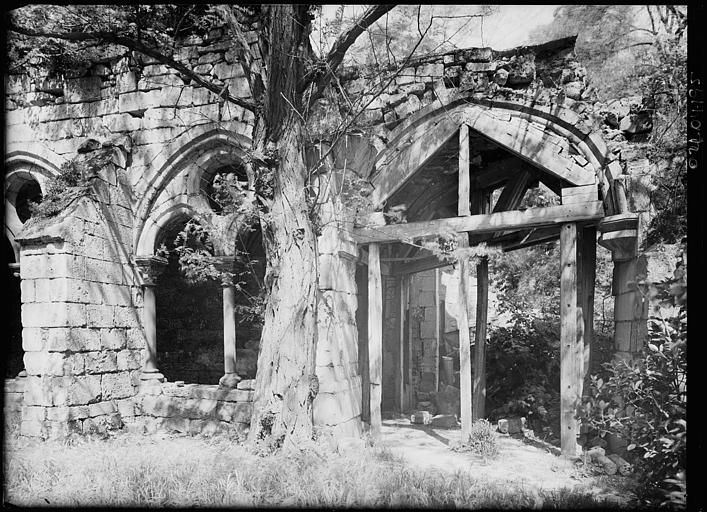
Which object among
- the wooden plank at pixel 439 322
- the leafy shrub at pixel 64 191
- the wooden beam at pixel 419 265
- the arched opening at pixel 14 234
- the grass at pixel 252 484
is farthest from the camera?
the wooden plank at pixel 439 322

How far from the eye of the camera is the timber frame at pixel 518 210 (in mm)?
5707

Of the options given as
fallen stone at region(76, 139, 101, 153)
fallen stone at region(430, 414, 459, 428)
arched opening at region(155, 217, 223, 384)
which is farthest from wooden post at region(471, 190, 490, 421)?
fallen stone at region(76, 139, 101, 153)

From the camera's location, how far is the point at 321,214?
6.21m

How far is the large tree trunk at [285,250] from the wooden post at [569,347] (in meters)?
2.69

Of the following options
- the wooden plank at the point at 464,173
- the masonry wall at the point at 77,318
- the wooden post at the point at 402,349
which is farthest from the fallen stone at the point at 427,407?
the masonry wall at the point at 77,318

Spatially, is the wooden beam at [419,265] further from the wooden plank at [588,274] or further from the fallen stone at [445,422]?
the fallen stone at [445,422]

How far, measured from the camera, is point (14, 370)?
980 centimetres

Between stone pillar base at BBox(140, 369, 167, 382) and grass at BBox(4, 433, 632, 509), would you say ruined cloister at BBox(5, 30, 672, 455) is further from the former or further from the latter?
grass at BBox(4, 433, 632, 509)

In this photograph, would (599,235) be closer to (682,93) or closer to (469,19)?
(682,93)

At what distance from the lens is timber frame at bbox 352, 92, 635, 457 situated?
Result: 5.71 meters

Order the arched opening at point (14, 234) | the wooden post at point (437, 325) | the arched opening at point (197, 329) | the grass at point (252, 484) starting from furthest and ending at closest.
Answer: the wooden post at point (437, 325) → the arched opening at point (197, 329) → the arched opening at point (14, 234) → the grass at point (252, 484)

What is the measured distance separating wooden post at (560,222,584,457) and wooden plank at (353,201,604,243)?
0.16 m

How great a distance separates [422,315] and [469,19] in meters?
6.22

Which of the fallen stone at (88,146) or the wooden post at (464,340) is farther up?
the fallen stone at (88,146)
